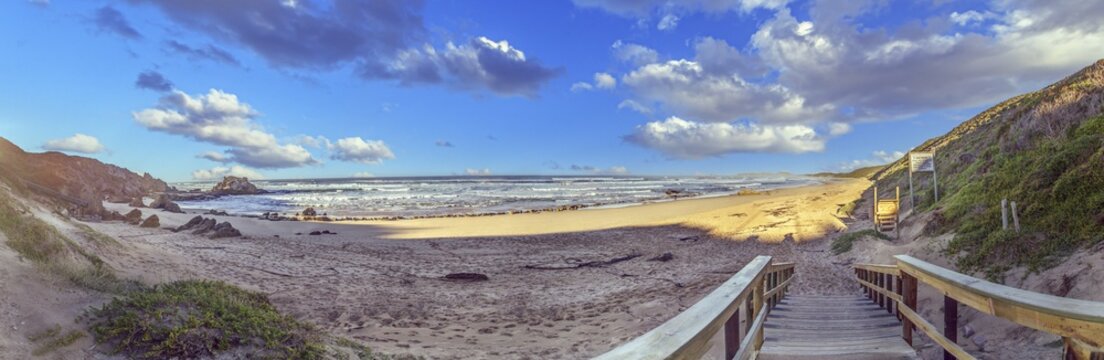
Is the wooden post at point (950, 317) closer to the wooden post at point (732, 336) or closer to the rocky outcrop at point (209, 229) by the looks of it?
the wooden post at point (732, 336)

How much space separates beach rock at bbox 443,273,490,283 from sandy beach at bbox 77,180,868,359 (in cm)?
21

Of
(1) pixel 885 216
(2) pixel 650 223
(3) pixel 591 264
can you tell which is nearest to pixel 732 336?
(3) pixel 591 264

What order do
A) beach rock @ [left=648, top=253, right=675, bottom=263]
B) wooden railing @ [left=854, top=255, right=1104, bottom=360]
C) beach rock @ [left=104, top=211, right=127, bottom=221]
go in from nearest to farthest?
wooden railing @ [left=854, top=255, right=1104, bottom=360] → beach rock @ [left=648, top=253, right=675, bottom=263] → beach rock @ [left=104, top=211, right=127, bottom=221]

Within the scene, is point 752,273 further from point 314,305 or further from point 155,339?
point 314,305

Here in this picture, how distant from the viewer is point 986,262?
686 cm

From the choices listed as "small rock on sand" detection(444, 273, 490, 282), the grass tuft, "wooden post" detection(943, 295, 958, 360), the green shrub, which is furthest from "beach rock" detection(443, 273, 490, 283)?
the grass tuft

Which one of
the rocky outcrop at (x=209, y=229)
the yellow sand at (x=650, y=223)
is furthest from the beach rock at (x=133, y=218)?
the yellow sand at (x=650, y=223)

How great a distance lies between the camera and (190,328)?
Result: 418cm

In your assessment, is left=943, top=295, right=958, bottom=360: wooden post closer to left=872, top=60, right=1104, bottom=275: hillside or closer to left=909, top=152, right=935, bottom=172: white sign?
left=872, top=60, right=1104, bottom=275: hillside

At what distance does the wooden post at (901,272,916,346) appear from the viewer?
4625mm

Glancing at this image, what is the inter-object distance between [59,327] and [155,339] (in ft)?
2.70

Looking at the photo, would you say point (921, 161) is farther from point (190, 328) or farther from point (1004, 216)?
point (190, 328)

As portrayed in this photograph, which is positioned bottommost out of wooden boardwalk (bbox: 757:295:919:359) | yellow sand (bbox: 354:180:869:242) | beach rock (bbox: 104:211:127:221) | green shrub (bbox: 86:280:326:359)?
yellow sand (bbox: 354:180:869:242)

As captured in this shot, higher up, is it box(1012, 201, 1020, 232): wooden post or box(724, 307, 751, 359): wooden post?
box(1012, 201, 1020, 232): wooden post
